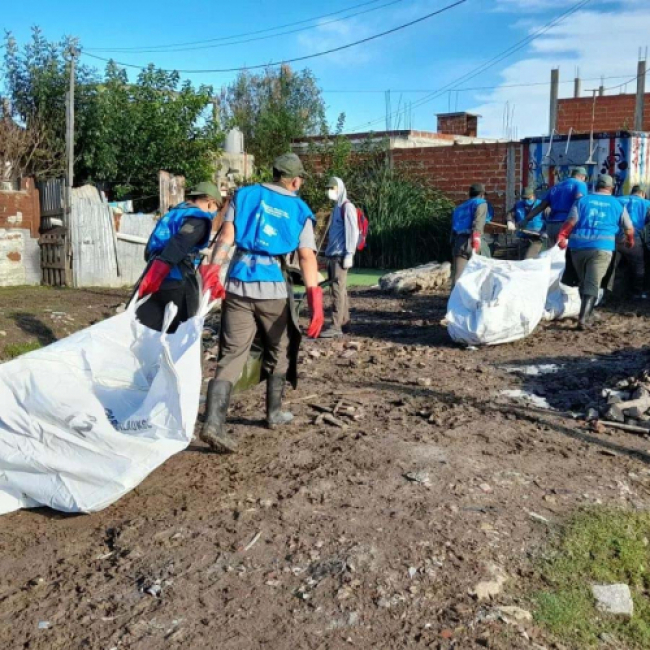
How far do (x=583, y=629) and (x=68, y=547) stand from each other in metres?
2.25

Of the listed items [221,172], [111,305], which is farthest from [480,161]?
[111,305]

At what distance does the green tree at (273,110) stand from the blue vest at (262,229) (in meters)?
13.8

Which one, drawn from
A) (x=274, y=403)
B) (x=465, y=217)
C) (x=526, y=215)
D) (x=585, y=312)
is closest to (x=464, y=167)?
(x=526, y=215)

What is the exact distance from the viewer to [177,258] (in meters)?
5.44

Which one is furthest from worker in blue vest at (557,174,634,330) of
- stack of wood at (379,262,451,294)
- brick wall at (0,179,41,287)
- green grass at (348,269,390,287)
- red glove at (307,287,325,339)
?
brick wall at (0,179,41,287)

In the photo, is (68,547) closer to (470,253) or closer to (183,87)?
(470,253)

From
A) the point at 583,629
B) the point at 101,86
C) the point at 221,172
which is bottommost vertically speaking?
the point at 583,629

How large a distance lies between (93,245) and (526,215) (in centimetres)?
690

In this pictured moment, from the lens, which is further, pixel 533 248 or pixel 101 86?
pixel 101 86

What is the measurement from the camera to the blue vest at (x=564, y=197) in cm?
993

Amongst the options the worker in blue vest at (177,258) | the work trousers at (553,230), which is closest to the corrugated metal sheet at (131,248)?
the work trousers at (553,230)

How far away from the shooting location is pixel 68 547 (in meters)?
3.68

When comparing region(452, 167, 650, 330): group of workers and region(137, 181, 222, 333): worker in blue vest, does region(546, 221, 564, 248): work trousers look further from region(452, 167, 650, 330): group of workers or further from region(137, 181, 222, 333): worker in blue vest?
region(137, 181, 222, 333): worker in blue vest

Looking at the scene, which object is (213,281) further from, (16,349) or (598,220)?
(598,220)
